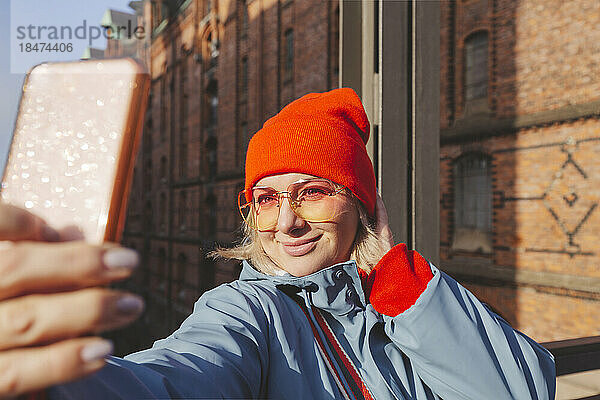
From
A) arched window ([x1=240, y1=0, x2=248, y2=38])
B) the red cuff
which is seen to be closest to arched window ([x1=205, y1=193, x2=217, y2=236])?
arched window ([x1=240, y1=0, x2=248, y2=38])

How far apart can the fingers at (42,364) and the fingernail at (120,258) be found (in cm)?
6

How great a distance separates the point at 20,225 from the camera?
Result: 1.16ft

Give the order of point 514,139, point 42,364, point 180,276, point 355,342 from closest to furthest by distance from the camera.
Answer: point 42,364
point 355,342
point 514,139
point 180,276

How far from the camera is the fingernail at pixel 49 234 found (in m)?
0.37

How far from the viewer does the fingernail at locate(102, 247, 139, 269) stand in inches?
14.2

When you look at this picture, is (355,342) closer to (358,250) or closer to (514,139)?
(358,250)

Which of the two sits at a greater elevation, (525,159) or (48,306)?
(525,159)

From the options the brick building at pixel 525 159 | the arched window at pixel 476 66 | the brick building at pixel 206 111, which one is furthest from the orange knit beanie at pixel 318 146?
the brick building at pixel 206 111

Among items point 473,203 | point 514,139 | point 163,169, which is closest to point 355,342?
point 514,139

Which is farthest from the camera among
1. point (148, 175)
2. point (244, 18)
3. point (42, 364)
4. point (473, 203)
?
point (148, 175)

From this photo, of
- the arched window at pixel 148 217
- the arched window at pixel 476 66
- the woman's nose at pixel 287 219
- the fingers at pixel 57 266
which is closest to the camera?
the fingers at pixel 57 266

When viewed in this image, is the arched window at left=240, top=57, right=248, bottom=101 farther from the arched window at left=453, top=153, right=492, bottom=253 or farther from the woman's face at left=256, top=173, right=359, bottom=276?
the woman's face at left=256, top=173, right=359, bottom=276

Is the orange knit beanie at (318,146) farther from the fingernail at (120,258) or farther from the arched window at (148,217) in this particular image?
the arched window at (148,217)

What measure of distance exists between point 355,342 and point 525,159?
8.22 m
